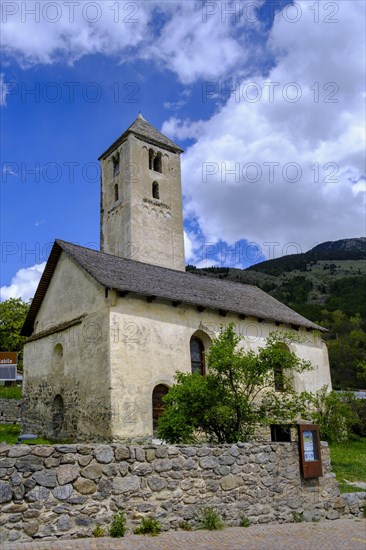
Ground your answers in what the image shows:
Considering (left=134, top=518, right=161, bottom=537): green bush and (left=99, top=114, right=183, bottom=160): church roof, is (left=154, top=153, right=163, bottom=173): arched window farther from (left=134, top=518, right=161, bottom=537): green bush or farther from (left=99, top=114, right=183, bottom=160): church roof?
(left=134, top=518, right=161, bottom=537): green bush

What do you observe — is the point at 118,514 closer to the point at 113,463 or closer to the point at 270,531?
the point at 113,463

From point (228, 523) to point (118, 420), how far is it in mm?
8013

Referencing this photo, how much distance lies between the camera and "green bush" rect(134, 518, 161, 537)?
8.13 metres

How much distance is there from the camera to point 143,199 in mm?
34969

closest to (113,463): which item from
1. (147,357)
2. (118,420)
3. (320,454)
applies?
(320,454)

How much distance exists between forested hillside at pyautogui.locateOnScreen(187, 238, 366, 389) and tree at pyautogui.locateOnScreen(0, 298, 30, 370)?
2747 centimetres

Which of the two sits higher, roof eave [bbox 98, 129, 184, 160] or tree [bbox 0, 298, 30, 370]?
roof eave [bbox 98, 129, 184, 160]

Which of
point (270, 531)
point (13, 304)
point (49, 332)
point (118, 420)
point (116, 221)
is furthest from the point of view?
point (13, 304)

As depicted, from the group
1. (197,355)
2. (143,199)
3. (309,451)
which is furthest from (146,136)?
(309,451)

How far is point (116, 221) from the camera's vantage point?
3559 cm

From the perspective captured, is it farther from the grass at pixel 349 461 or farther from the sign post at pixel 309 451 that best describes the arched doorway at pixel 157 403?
the sign post at pixel 309 451

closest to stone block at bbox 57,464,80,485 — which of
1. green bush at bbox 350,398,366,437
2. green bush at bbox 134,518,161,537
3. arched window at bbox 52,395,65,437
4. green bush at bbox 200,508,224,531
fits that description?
green bush at bbox 134,518,161,537

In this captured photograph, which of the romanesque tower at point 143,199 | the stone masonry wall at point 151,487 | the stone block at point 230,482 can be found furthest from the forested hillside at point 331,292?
the stone block at point 230,482

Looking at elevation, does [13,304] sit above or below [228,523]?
→ above
